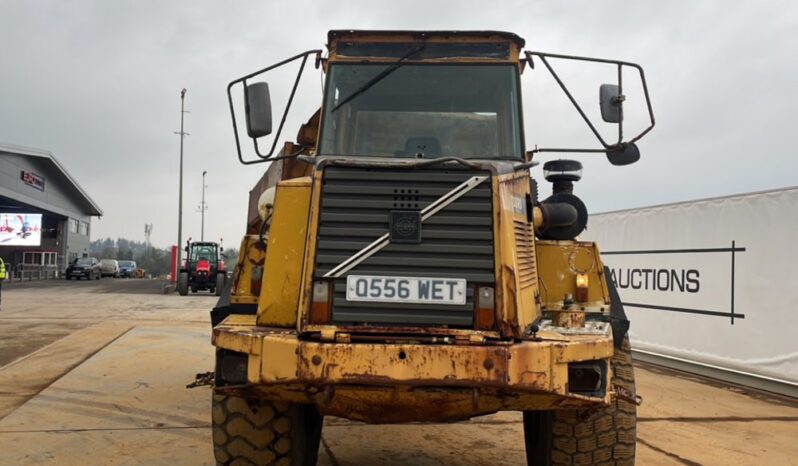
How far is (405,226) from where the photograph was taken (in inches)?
131

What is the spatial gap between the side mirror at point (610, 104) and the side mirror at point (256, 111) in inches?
87.2

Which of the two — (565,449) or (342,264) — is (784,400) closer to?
(565,449)

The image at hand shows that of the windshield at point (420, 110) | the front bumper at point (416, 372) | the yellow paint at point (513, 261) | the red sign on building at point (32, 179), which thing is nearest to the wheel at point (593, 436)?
the front bumper at point (416, 372)

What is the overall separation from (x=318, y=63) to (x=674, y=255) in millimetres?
7518

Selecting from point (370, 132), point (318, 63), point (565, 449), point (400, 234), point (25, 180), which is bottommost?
point (565, 449)

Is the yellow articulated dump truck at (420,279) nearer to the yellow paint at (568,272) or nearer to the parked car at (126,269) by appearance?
the yellow paint at (568,272)

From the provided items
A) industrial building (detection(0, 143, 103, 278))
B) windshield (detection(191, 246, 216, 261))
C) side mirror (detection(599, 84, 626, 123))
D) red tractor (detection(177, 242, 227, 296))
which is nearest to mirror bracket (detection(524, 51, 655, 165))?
side mirror (detection(599, 84, 626, 123))

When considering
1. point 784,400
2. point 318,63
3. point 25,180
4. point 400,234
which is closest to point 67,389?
point 318,63

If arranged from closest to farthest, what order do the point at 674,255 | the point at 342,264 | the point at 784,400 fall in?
1. the point at 342,264
2. the point at 784,400
3. the point at 674,255

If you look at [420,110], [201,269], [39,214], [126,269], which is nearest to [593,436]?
[420,110]

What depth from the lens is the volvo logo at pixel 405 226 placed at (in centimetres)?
330

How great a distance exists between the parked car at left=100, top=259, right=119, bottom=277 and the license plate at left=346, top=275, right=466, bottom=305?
187 feet

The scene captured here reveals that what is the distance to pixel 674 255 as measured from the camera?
32.9 feet

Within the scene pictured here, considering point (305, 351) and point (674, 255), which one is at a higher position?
point (674, 255)
